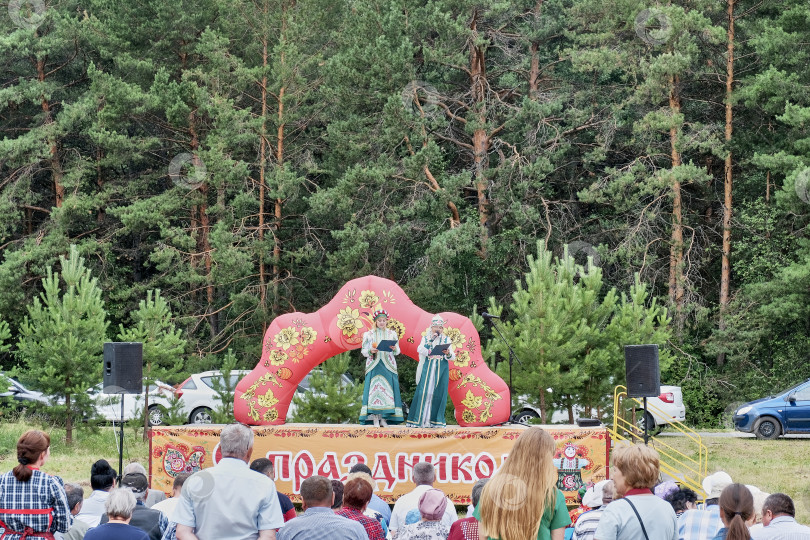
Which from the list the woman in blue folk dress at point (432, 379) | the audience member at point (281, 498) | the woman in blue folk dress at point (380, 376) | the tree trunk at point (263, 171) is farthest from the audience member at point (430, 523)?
the tree trunk at point (263, 171)

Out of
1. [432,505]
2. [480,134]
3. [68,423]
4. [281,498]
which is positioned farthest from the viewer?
[480,134]

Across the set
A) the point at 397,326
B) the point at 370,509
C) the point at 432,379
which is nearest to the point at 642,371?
the point at 432,379

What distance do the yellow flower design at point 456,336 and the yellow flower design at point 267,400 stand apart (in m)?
2.66

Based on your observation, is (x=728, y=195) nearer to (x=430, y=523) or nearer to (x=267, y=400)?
(x=267, y=400)

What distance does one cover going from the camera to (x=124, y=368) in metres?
13.4

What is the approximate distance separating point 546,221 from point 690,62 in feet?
17.3

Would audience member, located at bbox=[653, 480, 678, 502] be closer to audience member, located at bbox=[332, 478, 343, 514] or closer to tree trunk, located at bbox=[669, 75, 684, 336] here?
audience member, located at bbox=[332, 478, 343, 514]

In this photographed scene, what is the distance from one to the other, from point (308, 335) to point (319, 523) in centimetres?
957

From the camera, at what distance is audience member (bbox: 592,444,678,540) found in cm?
426

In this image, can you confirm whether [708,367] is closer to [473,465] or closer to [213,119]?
[473,465]

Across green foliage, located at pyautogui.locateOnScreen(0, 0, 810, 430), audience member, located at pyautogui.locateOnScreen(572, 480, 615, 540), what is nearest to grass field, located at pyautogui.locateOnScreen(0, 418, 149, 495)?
green foliage, located at pyautogui.locateOnScreen(0, 0, 810, 430)

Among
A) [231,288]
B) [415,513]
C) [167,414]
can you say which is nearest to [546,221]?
[231,288]

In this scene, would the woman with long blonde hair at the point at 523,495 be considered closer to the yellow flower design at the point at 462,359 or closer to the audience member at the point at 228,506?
the audience member at the point at 228,506

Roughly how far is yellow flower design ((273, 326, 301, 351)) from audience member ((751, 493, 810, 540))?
9645 millimetres
